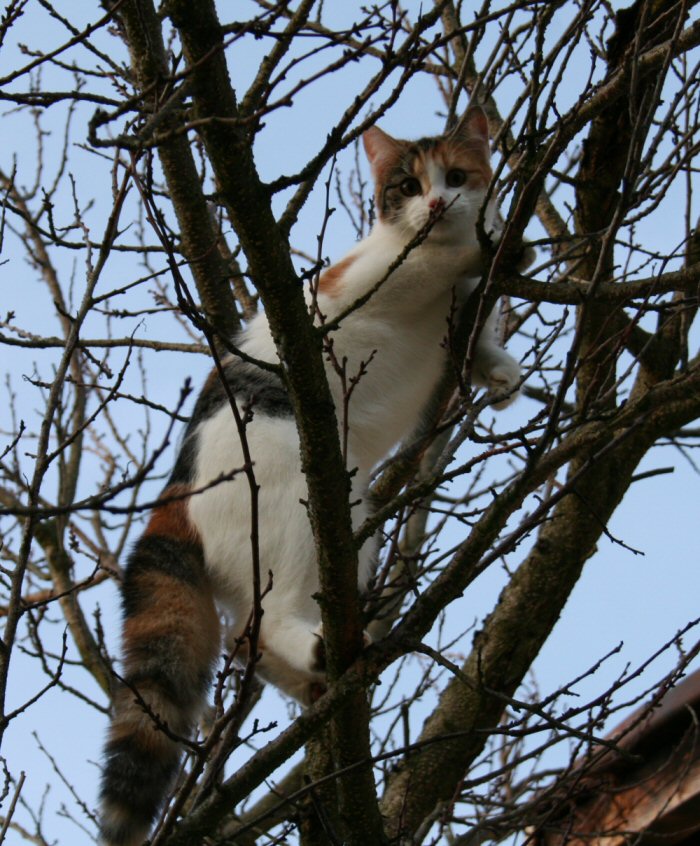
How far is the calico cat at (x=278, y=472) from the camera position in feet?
10.5

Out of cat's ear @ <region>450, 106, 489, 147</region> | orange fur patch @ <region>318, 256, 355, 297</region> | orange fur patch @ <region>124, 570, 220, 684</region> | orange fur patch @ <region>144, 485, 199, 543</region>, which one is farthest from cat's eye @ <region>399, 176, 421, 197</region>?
orange fur patch @ <region>124, 570, 220, 684</region>

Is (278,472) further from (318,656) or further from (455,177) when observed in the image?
(455,177)

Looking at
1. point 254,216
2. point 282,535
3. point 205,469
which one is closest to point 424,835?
point 282,535

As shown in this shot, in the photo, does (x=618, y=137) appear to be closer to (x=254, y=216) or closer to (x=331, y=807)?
(x=254, y=216)

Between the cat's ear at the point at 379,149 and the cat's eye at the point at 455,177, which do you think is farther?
the cat's ear at the point at 379,149

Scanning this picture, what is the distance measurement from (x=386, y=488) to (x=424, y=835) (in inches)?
60.7

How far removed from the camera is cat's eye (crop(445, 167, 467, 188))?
4.65 m

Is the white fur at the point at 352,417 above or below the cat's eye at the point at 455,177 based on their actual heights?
below

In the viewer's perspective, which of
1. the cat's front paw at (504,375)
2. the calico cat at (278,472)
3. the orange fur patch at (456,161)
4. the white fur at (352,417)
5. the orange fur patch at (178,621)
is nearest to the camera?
the calico cat at (278,472)

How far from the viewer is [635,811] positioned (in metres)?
4.03

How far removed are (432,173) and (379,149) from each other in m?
0.45

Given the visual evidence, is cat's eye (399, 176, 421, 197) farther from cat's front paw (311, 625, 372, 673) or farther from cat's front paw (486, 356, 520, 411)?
cat's front paw (311, 625, 372, 673)

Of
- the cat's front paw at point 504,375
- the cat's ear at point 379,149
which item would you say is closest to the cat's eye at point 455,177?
the cat's ear at point 379,149

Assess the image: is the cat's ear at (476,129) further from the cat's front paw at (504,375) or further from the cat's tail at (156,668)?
the cat's tail at (156,668)
